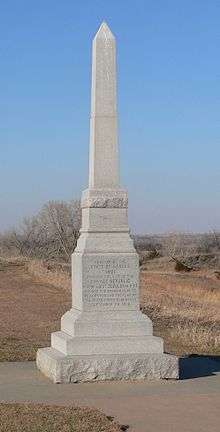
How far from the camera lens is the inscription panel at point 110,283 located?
32.9ft

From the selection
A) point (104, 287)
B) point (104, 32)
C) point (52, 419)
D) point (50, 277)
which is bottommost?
point (52, 419)

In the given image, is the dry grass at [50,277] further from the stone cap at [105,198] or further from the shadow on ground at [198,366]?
the stone cap at [105,198]

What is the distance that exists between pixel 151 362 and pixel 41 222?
236 feet

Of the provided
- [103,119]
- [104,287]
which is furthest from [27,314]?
[103,119]

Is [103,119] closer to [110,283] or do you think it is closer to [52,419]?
[110,283]

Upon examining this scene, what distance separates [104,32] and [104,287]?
336 cm

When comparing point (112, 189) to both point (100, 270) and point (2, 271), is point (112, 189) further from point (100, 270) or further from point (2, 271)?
point (2, 271)

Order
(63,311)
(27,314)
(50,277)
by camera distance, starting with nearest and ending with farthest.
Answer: (27,314) < (63,311) < (50,277)

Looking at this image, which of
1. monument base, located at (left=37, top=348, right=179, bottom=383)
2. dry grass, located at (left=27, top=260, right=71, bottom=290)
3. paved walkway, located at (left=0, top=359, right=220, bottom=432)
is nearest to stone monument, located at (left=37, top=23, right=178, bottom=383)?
monument base, located at (left=37, top=348, right=179, bottom=383)

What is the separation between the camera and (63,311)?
23.3 metres

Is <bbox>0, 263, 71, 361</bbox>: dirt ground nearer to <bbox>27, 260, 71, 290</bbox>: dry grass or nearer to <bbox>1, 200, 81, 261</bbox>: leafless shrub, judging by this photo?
<bbox>27, 260, 71, 290</bbox>: dry grass

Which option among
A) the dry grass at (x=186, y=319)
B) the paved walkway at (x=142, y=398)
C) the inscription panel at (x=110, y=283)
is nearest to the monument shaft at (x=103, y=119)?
the inscription panel at (x=110, y=283)

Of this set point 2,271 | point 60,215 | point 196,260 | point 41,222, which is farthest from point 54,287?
point 41,222

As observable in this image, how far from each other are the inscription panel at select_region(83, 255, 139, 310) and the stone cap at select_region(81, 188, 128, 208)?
69cm
